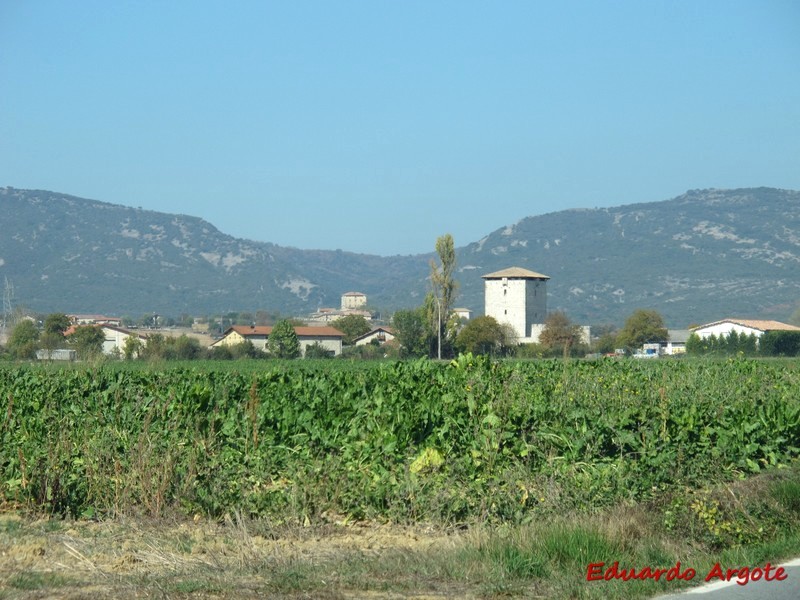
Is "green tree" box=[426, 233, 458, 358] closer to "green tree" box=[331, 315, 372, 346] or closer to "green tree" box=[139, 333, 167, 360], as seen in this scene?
"green tree" box=[139, 333, 167, 360]

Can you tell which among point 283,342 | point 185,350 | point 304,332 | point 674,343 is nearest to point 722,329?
point 674,343

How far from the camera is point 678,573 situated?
7.78 m

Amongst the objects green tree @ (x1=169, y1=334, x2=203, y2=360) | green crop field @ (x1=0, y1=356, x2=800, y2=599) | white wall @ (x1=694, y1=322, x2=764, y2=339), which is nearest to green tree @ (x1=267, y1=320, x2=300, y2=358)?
green tree @ (x1=169, y1=334, x2=203, y2=360)

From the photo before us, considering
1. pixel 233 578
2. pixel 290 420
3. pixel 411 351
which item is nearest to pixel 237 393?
pixel 290 420

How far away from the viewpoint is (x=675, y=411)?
38.4ft

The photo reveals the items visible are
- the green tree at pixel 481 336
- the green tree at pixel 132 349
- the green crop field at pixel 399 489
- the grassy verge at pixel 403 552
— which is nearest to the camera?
the grassy verge at pixel 403 552

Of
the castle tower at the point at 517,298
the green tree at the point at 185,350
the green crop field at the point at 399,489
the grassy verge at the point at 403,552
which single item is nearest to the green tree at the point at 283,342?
the green tree at the point at 185,350

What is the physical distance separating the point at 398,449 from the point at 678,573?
174 inches

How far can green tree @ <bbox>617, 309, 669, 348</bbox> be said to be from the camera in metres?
120

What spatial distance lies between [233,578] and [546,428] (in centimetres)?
466

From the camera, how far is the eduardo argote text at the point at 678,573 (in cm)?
773

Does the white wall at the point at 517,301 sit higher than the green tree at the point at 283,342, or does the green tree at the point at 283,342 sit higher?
the white wall at the point at 517,301

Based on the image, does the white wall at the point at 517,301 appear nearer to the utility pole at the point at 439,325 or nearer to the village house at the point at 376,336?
the village house at the point at 376,336

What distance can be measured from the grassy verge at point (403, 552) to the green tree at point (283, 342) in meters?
83.5
